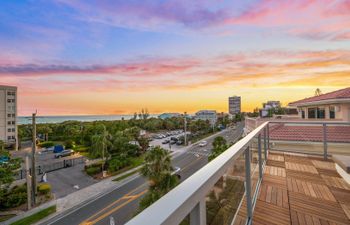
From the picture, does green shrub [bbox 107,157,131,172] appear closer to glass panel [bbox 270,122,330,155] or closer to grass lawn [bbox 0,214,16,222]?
grass lawn [bbox 0,214,16,222]

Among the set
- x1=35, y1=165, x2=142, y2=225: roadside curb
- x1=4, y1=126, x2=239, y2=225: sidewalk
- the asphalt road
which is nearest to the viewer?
the asphalt road

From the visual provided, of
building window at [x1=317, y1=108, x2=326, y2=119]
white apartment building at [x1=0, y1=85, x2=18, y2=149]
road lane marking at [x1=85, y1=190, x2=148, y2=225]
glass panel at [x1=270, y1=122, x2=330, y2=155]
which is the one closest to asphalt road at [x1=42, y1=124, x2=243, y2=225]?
road lane marking at [x1=85, y1=190, x2=148, y2=225]

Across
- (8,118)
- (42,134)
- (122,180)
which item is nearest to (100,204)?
(122,180)

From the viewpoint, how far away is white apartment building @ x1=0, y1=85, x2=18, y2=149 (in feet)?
126

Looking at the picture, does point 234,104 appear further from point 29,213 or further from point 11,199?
point 29,213

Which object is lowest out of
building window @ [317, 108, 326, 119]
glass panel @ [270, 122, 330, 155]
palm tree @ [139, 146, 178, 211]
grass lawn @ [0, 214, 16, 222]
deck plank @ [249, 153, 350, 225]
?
grass lawn @ [0, 214, 16, 222]

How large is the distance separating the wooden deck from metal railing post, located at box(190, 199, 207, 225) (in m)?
1.33

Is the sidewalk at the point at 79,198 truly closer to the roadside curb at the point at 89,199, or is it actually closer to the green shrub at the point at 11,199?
the roadside curb at the point at 89,199

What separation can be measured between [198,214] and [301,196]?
10.7 feet

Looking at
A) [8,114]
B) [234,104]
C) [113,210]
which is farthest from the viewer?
[234,104]

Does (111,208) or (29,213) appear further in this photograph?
(111,208)

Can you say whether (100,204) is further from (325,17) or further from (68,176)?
(325,17)

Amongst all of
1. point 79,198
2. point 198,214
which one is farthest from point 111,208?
point 198,214

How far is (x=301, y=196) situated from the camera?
132 inches
